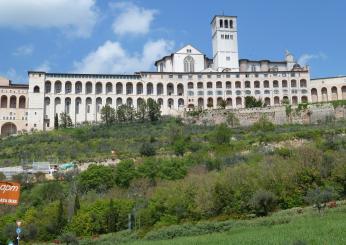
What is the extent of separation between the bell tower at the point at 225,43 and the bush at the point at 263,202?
74200 mm

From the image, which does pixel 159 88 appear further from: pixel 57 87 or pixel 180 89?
pixel 57 87

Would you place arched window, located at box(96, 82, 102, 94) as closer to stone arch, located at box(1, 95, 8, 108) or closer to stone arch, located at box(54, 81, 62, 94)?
stone arch, located at box(54, 81, 62, 94)

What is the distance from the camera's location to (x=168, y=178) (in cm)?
5741

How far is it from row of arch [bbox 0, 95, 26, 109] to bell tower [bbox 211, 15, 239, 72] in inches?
1630

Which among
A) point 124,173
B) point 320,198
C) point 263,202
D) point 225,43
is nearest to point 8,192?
point 320,198

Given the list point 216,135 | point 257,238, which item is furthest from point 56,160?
point 257,238

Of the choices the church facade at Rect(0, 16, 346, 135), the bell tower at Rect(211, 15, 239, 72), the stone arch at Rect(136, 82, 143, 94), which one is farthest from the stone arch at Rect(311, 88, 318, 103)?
the stone arch at Rect(136, 82, 143, 94)

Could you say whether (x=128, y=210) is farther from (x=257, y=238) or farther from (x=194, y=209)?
(x=257, y=238)

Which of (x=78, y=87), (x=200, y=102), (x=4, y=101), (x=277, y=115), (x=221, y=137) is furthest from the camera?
(x=200, y=102)

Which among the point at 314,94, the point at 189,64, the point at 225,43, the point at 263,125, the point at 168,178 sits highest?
the point at 225,43

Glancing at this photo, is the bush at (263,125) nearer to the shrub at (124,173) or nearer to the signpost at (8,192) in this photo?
the shrub at (124,173)

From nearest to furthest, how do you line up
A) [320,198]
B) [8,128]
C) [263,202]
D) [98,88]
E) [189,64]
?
[320,198] < [263,202] < [8,128] < [98,88] < [189,64]

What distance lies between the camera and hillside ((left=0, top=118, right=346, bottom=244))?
4062 cm

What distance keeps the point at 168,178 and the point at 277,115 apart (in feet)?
134
